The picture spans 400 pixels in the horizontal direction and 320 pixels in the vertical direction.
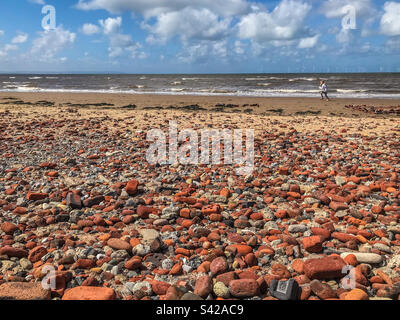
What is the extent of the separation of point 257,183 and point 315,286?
303 cm

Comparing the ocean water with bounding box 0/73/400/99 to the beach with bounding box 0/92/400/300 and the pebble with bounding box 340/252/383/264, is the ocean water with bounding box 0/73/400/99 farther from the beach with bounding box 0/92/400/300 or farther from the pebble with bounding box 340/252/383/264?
the pebble with bounding box 340/252/383/264

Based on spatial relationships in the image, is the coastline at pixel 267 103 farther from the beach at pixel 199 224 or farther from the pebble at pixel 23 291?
the pebble at pixel 23 291

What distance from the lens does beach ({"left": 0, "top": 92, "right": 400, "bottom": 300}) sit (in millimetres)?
3066

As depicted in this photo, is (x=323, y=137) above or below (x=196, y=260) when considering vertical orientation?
above

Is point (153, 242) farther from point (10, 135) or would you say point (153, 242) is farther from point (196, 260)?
point (10, 135)

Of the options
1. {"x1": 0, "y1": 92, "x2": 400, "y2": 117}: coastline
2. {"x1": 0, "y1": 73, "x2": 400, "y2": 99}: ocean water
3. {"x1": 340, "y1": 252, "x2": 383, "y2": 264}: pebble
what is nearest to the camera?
{"x1": 340, "y1": 252, "x2": 383, "y2": 264}: pebble

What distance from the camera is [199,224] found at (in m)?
4.41

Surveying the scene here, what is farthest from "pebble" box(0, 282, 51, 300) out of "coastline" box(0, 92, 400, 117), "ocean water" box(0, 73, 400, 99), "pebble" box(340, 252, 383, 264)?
"ocean water" box(0, 73, 400, 99)

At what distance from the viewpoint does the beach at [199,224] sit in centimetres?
307

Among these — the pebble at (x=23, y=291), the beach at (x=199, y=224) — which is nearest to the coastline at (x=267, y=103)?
the beach at (x=199, y=224)

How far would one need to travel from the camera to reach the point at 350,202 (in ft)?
16.3

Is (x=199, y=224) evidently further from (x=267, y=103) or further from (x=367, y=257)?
(x=267, y=103)

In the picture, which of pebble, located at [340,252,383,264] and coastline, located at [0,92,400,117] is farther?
coastline, located at [0,92,400,117]
